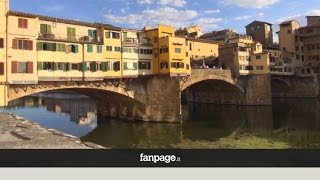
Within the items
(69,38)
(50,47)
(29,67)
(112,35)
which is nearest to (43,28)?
(50,47)

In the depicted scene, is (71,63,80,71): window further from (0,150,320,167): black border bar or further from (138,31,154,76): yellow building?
(0,150,320,167): black border bar

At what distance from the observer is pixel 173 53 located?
32.8 meters

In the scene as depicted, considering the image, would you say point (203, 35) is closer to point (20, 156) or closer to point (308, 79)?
point (308, 79)

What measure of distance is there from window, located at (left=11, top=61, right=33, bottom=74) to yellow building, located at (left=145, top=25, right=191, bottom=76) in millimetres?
12919

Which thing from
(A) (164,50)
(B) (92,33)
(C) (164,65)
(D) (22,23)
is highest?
(B) (92,33)

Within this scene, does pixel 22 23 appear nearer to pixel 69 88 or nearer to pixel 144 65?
pixel 69 88

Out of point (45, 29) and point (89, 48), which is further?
point (89, 48)

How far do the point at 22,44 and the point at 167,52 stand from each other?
13828 mm

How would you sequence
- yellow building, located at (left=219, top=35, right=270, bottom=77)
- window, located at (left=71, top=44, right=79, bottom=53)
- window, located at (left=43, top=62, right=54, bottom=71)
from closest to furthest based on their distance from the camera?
1. window, located at (left=43, top=62, right=54, bottom=71)
2. window, located at (left=71, top=44, right=79, bottom=53)
3. yellow building, located at (left=219, top=35, right=270, bottom=77)

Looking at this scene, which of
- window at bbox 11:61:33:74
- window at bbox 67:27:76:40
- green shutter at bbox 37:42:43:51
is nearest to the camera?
window at bbox 11:61:33:74

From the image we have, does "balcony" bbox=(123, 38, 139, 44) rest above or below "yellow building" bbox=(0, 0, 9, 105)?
above

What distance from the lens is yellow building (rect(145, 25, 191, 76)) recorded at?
3253 centimetres

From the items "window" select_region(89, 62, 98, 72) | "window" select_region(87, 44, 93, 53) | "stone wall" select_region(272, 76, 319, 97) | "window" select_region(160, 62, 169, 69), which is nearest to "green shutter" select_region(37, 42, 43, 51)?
"window" select_region(87, 44, 93, 53)

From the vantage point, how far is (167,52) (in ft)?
107
